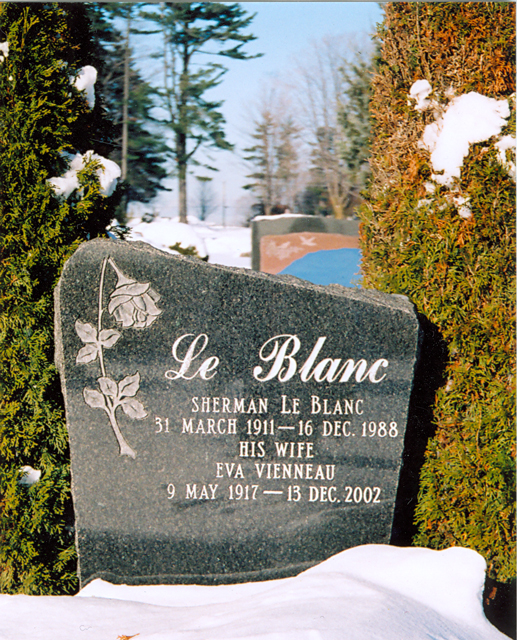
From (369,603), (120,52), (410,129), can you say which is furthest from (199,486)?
(120,52)

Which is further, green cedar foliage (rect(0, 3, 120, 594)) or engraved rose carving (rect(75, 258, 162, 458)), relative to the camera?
green cedar foliage (rect(0, 3, 120, 594))

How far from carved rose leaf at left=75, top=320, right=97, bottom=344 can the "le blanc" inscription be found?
1.50 feet

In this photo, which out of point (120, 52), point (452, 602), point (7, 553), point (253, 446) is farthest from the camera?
point (120, 52)

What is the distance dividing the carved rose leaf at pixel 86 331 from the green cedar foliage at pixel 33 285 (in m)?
0.41

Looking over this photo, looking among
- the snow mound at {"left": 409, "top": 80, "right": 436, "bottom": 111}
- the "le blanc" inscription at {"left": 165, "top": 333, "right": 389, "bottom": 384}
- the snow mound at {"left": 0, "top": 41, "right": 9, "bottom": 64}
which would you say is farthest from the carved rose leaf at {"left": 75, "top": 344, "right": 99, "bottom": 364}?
the snow mound at {"left": 409, "top": 80, "right": 436, "bottom": 111}

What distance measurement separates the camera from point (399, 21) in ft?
10.9

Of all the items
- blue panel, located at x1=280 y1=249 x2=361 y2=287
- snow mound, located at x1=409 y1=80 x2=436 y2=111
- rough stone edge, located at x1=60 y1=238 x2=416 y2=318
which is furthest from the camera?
blue panel, located at x1=280 y1=249 x2=361 y2=287

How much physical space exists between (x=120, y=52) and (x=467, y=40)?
543cm

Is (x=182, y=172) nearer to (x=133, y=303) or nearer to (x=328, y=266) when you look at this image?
(x=328, y=266)

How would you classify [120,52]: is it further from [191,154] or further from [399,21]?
[399,21]

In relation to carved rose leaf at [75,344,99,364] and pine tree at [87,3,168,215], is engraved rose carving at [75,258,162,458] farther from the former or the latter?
pine tree at [87,3,168,215]

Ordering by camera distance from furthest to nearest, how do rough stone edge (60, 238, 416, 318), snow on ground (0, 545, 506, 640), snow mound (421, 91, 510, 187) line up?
snow mound (421, 91, 510, 187) → rough stone edge (60, 238, 416, 318) → snow on ground (0, 545, 506, 640)

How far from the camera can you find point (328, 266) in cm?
616

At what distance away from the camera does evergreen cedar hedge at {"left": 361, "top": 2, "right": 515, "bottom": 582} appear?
10.3 ft
